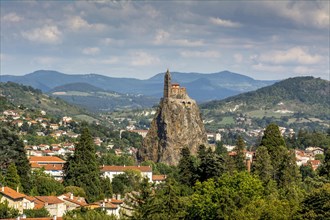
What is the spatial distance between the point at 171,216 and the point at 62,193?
30680mm

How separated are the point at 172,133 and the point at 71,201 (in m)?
93.0

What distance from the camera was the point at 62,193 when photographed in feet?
254

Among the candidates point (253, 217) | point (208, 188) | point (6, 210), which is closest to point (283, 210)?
point (253, 217)

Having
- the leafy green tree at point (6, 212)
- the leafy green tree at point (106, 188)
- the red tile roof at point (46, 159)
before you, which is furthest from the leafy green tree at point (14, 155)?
the red tile roof at point (46, 159)

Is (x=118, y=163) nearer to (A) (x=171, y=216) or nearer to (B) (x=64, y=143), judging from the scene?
(B) (x=64, y=143)

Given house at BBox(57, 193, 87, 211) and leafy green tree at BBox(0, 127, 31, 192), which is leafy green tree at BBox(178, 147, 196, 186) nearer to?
house at BBox(57, 193, 87, 211)

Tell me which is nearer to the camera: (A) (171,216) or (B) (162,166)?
(A) (171,216)

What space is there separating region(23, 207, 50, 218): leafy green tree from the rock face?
309 ft

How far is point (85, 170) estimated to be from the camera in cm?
8356

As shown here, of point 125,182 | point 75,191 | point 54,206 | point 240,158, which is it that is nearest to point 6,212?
point 54,206

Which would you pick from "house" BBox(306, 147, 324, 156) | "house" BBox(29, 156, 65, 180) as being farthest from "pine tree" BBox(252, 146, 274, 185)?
"house" BBox(306, 147, 324, 156)

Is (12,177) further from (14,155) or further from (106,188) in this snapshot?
(106,188)

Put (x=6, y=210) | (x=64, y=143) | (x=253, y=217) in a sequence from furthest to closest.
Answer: (x=64, y=143)
(x=6, y=210)
(x=253, y=217)

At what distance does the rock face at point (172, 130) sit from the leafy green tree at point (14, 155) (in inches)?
2844
